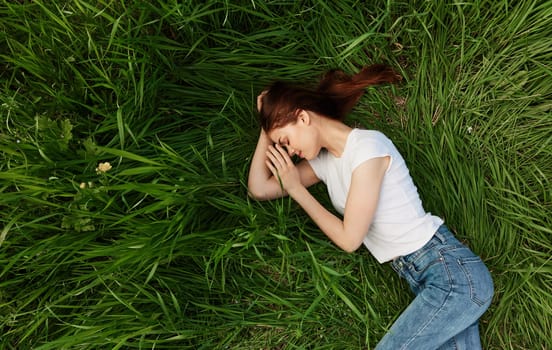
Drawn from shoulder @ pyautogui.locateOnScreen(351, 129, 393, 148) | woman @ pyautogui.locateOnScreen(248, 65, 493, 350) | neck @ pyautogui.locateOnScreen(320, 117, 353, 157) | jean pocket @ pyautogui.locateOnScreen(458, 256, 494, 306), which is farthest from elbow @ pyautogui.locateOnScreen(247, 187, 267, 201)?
jean pocket @ pyautogui.locateOnScreen(458, 256, 494, 306)

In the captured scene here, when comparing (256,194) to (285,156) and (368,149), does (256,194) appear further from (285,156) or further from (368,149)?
(368,149)

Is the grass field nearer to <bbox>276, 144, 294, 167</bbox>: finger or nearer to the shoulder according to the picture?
<bbox>276, 144, 294, 167</bbox>: finger

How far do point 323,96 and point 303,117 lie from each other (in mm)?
199

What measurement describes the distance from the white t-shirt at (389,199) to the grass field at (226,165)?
228 mm

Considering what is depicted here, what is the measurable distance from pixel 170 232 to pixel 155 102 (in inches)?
25.9

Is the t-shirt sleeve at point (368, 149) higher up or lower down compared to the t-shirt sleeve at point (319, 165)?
higher up

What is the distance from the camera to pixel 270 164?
2.16m

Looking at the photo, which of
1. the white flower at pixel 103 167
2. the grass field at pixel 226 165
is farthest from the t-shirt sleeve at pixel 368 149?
the white flower at pixel 103 167

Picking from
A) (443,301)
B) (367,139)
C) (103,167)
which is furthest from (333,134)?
(103,167)

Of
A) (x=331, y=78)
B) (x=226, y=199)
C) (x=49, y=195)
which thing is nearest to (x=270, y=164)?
(x=226, y=199)

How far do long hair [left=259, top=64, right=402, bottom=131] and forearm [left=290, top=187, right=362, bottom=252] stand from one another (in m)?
0.34

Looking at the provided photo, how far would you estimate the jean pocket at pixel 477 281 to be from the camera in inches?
76.9

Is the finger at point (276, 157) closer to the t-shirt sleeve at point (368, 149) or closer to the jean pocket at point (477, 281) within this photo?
the t-shirt sleeve at point (368, 149)

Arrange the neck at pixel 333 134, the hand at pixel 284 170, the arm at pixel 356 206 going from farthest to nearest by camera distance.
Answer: the hand at pixel 284 170, the neck at pixel 333 134, the arm at pixel 356 206
